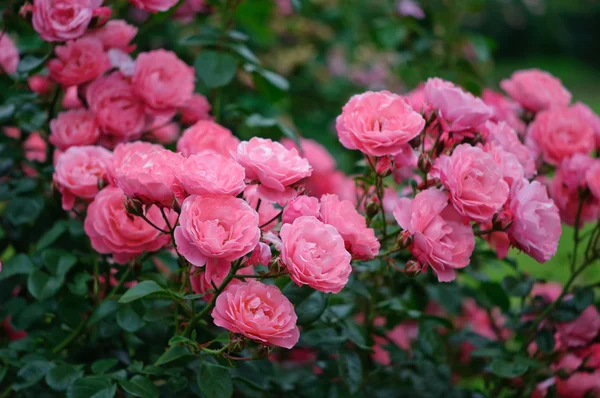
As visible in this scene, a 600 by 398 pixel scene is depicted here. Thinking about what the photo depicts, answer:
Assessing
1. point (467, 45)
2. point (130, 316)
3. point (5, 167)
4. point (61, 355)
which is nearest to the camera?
point (130, 316)

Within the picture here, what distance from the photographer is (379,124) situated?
0.88 meters

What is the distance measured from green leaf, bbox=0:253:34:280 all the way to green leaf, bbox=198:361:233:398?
352 millimetres

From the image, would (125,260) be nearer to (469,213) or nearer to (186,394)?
(186,394)

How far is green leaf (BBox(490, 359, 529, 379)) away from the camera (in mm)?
1105

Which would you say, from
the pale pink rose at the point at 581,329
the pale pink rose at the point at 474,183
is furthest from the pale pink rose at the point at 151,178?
Answer: the pale pink rose at the point at 581,329

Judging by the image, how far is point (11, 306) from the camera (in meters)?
1.10

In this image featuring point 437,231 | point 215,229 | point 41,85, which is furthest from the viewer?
point 41,85

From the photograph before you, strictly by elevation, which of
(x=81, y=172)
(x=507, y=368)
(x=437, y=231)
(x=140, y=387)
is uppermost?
(x=437, y=231)

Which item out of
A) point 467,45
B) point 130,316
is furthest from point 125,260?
point 467,45

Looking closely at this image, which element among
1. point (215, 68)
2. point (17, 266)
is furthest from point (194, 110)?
point (17, 266)

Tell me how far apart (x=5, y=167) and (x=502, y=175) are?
865mm

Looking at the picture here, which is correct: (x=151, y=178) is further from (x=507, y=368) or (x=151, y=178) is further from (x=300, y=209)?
(x=507, y=368)

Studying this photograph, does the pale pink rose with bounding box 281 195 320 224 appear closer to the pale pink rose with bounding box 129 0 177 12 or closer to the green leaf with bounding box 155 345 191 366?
the green leaf with bounding box 155 345 191 366

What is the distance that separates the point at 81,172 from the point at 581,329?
0.87 meters
